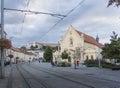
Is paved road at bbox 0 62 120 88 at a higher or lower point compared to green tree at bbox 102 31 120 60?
lower

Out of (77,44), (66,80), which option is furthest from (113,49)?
(77,44)

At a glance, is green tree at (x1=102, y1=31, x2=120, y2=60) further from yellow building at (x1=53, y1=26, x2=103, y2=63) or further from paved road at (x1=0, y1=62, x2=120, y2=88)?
yellow building at (x1=53, y1=26, x2=103, y2=63)

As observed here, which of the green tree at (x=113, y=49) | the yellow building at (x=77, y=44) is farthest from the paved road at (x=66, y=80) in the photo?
the yellow building at (x=77, y=44)

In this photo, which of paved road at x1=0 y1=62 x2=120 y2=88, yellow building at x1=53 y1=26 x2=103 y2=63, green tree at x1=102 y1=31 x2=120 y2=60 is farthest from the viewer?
yellow building at x1=53 y1=26 x2=103 y2=63

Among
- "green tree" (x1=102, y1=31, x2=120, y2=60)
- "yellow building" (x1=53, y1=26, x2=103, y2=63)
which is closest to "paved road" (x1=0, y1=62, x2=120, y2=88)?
"green tree" (x1=102, y1=31, x2=120, y2=60)

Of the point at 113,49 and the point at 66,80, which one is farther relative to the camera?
the point at 113,49

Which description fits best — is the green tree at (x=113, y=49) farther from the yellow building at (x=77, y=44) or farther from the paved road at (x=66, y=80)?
the yellow building at (x=77, y=44)

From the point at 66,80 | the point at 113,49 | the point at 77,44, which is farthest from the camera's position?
the point at 77,44

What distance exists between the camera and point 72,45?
109938 mm

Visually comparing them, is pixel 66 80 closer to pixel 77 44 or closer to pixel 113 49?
pixel 113 49

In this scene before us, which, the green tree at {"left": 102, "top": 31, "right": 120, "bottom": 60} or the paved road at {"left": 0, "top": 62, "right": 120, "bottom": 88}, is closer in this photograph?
the paved road at {"left": 0, "top": 62, "right": 120, "bottom": 88}

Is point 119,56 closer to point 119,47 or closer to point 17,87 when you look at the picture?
point 119,47

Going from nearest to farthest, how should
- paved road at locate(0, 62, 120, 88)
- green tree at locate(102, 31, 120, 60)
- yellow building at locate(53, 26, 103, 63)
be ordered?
1. paved road at locate(0, 62, 120, 88)
2. green tree at locate(102, 31, 120, 60)
3. yellow building at locate(53, 26, 103, 63)

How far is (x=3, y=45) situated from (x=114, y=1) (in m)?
18.6
